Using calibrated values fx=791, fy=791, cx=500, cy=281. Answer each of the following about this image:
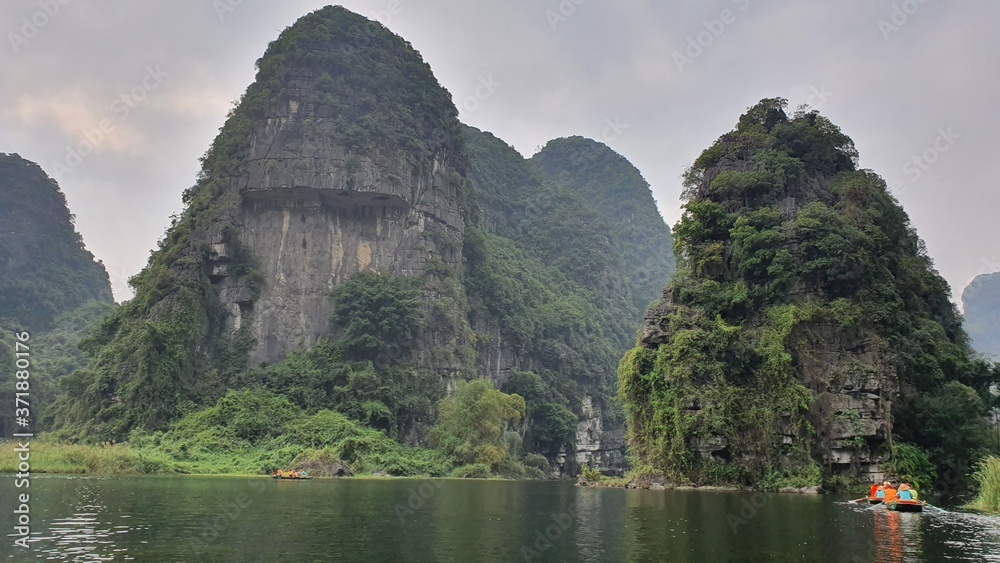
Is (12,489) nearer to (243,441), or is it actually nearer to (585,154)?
(243,441)

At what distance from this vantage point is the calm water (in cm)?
1511

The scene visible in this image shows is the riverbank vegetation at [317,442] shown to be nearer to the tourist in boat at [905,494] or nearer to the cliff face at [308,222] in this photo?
the cliff face at [308,222]

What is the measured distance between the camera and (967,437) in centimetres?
3850

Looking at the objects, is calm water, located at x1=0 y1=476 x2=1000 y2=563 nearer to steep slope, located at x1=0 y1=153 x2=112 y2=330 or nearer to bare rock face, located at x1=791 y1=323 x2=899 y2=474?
bare rock face, located at x1=791 y1=323 x2=899 y2=474

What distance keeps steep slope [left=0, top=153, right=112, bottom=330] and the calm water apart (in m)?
69.5

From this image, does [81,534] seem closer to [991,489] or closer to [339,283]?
[991,489]

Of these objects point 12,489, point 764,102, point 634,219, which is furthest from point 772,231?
point 634,219

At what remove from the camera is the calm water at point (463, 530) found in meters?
15.1

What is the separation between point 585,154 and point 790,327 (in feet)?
401

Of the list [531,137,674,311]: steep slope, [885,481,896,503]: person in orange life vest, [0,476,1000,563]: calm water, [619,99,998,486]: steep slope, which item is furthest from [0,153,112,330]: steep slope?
[885,481,896,503]: person in orange life vest

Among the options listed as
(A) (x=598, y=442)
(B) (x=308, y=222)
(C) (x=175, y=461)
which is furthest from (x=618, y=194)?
(C) (x=175, y=461)

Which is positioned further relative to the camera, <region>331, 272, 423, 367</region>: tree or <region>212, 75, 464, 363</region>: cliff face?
<region>212, 75, 464, 363</region>: cliff face
